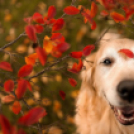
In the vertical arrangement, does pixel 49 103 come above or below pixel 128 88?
below

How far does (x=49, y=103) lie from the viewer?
2926 mm

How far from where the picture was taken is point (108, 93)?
1605 millimetres

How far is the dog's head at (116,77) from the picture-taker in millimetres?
1460

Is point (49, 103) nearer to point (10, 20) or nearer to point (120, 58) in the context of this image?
point (120, 58)

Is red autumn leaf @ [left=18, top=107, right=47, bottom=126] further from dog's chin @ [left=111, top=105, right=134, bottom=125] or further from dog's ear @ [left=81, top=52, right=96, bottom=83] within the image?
dog's ear @ [left=81, top=52, right=96, bottom=83]

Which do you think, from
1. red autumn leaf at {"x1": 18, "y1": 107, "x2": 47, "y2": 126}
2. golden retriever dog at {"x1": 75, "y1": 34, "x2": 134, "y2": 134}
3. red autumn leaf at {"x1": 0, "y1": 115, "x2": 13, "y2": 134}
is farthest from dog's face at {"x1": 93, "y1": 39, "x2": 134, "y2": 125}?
red autumn leaf at {"x1": 0, "y1": 115, "x2": 13, "y2": 134}

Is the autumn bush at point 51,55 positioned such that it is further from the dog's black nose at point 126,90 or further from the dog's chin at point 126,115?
the dog's black nose at point 126,90

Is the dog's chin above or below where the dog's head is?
below

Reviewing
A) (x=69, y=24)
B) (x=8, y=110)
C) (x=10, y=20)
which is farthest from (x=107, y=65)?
(x=10, y=20)

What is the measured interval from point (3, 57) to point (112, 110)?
2.24 m

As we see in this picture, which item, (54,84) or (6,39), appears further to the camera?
(6,39)

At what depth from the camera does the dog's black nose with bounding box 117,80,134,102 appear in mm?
1397

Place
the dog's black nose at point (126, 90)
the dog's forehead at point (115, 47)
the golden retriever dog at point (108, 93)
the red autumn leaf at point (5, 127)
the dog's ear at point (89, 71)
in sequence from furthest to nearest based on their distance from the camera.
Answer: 1. the dog's ear at point (89, 71)
2. the dog's forehead at point (115, 47)
3. the golden retriever dog at point (108, 93)
4. the dog's black nose at point (126, 90)
5. the red autumn leaf at point (5, 127)

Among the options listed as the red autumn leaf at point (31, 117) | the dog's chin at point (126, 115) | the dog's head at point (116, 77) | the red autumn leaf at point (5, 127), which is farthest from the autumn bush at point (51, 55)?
the red autumn leaf at point (5, 127)
